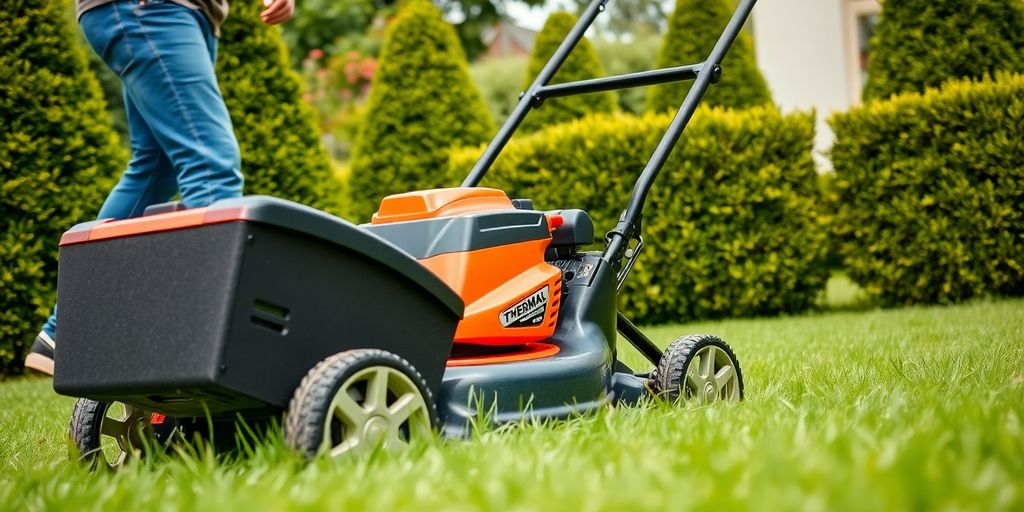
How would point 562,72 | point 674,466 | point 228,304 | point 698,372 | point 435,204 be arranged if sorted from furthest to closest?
1. point 562,72
2. point 698,372
3. point 435,204
4. point 228,304
5. point 674,466

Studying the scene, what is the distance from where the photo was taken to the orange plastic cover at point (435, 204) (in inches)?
81.8

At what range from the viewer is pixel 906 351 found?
3135 mm

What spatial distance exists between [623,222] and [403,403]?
917 mm

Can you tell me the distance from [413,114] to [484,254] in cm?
573

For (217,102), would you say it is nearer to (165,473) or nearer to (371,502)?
(165,473)

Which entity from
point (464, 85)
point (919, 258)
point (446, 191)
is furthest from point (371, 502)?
point (464, 85)

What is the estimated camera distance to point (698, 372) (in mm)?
2258

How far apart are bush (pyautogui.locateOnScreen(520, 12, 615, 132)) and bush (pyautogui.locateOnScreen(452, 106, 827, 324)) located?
2.96m

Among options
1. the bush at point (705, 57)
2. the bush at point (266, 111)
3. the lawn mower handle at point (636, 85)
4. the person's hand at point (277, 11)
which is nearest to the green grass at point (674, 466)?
the lawn mower handle at point (636, 85)

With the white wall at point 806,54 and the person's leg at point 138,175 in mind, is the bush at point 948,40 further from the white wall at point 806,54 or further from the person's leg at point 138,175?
the person's leg at point 138,175

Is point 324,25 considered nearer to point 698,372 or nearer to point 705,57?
point 705,57

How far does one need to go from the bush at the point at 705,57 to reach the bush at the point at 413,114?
1702 mm

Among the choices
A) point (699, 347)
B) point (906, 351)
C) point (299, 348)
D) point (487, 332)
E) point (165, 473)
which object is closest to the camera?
point (299, 348)

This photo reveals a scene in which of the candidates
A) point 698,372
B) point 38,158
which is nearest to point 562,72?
point 38,158
